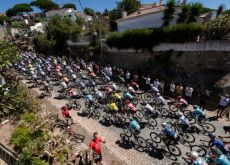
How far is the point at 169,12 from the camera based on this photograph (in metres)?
30.8

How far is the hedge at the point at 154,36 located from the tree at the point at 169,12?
3693mm

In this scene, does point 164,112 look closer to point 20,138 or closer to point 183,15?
point 20,138

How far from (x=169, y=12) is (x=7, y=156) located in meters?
22.8

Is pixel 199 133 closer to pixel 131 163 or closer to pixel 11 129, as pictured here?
pixel 131 163

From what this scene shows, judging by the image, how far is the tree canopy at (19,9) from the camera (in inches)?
3583

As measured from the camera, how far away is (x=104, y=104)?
2133cm

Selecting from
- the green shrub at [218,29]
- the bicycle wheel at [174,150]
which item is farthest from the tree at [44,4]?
the bicycle wheel at [174,150]

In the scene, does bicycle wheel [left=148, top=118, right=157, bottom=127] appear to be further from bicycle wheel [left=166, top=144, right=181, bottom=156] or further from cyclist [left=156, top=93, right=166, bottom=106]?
bicycle wheel [left=166, top=144, right=181, bottom=156]

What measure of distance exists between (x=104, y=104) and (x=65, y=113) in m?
4.36

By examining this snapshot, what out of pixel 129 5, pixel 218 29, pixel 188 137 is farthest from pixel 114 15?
pixel 188 137

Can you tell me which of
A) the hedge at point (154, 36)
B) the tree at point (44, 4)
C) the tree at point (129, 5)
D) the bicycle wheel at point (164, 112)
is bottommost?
the bicycle wheel at point (164, 112)

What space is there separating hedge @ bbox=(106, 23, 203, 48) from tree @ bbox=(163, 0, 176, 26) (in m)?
3.69

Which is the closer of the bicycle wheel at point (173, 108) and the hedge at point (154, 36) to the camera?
the bicycle wheel at point (173, 108)

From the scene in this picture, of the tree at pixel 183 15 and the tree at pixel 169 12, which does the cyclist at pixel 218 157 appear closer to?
the tree at pixel 183 15
